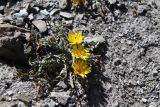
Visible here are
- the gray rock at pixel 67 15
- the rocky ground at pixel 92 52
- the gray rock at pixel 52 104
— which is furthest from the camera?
the gray rock at pixel 67 15

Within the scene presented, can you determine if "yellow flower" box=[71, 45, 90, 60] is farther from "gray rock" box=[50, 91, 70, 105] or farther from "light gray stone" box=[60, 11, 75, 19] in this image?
"light gray stone" box=[60, 11, 75, 19]

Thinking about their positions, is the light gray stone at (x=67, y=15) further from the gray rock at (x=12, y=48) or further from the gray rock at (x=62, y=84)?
the gray rock at (x=62, y=84)

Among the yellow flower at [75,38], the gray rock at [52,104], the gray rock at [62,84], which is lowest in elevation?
the gray rock at [52,104]

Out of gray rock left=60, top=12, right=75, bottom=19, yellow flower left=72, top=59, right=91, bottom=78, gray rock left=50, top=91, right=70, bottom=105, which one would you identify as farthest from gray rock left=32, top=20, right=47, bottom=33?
gray rock left=50, top=91, right=70, bottom=105

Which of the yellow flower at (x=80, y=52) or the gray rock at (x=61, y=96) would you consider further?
the yellow flower at (x=80, y=52)

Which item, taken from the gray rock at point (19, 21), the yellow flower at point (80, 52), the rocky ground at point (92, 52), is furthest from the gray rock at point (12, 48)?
the yellow flower at point (80, 52)

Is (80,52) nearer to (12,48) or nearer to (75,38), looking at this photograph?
(75,38)

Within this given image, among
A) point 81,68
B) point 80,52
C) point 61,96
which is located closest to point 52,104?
point 61,96
